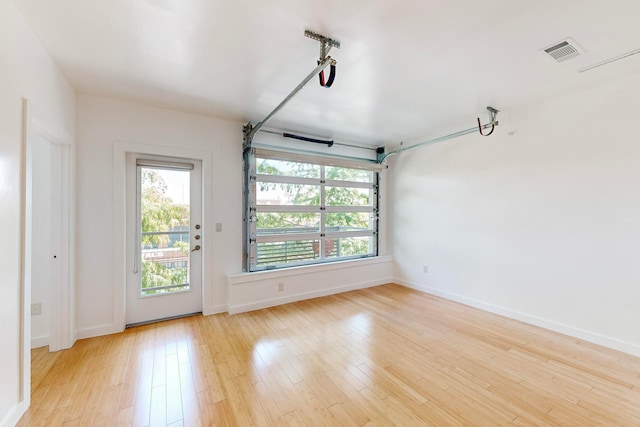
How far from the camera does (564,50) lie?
Answer: 208 cm

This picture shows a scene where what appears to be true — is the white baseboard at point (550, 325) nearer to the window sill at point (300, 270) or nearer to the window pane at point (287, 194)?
the window sill at point (300, 270)

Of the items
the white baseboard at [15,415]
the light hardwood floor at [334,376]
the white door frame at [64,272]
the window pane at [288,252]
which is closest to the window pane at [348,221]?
the window pane at [288,252]

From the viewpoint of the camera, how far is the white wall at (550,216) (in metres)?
2.62

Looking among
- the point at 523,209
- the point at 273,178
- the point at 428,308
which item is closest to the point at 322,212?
the point at 273,178

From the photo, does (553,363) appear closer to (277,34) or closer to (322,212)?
(322,212)

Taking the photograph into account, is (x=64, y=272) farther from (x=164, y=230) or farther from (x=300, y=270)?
(x=300, y=270)

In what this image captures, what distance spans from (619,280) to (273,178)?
162 inches

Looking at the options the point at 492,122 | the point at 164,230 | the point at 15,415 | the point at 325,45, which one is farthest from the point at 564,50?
the point at 15,415

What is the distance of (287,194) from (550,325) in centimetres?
374

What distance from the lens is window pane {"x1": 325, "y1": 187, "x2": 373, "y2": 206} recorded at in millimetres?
4695

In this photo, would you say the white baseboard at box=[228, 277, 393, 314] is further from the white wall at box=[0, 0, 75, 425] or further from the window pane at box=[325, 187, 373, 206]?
the white wall at box=[0, 0, 75, 425]

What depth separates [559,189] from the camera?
9.88ft

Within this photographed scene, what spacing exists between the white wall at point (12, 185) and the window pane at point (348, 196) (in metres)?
3.58

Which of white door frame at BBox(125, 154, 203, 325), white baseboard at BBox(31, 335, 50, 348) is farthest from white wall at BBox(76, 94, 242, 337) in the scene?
white baseboard at BBox(31, 335, 50, 348)
